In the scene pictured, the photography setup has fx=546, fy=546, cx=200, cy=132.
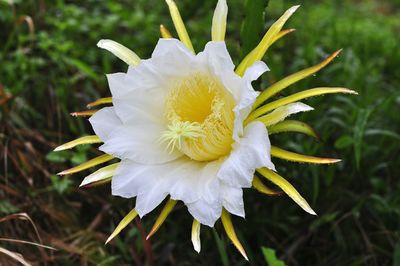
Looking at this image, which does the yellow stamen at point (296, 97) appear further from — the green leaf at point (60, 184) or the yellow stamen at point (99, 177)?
the green leaf at point (60, 184)

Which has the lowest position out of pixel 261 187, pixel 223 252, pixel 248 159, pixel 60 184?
pixel 223 252

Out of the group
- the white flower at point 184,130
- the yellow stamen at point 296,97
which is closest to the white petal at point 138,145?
the white flower at point 184,130

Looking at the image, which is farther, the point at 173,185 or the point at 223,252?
the point at 223,252

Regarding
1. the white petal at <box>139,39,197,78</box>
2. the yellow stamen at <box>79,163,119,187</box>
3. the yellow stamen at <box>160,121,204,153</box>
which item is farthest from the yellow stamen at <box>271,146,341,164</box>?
the yellow stamen at <box>79,163,119,187</box>

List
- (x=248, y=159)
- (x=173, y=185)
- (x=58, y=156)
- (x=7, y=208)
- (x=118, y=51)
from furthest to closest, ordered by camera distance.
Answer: (x=58, y=156), (x=7, y=208), (x=118, y=51), (x=173, y=185), (x=248, y=159)

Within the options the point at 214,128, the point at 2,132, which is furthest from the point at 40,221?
the point at 214,128

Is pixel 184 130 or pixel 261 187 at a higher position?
pixel 184 130

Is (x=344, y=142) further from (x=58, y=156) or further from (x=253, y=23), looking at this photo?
(x=58, y=156)

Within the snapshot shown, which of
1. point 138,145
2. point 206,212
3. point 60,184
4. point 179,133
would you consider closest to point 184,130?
point 179,133
